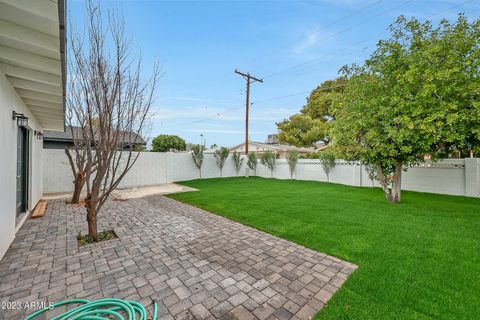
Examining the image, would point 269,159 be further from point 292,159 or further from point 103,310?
point 103,310

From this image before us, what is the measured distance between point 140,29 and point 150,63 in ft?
2.96

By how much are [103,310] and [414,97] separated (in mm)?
7476

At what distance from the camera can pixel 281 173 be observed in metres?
14.5

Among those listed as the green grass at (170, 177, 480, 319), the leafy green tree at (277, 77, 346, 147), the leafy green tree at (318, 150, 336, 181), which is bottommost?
the green grass at (170, 177, 480, 319)

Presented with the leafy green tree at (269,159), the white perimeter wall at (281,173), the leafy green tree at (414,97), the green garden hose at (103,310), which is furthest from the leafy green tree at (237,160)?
the green garden hose at (103,310)

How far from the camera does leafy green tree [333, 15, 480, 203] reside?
541cm

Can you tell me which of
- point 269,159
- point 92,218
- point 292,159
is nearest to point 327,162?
point 292,159

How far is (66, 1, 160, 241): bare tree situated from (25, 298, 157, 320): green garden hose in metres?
1.91

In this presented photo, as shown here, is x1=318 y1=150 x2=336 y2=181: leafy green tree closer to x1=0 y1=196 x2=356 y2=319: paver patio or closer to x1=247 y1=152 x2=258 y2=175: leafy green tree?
x1=247 y1=152 x2=258 y2=175: leafy green tree

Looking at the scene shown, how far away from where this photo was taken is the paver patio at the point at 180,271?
2133mm

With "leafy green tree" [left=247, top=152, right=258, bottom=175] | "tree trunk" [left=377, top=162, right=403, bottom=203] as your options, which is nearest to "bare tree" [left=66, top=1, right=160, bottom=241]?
"tree trunk" [left=377, top=162, right=403, bottom=203]

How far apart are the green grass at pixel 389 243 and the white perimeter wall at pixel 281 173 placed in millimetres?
1199

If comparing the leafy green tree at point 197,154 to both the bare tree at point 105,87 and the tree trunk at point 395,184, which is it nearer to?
the bare tree at point 105,87

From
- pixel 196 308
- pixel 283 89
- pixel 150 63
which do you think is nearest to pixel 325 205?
pixel 196 308
